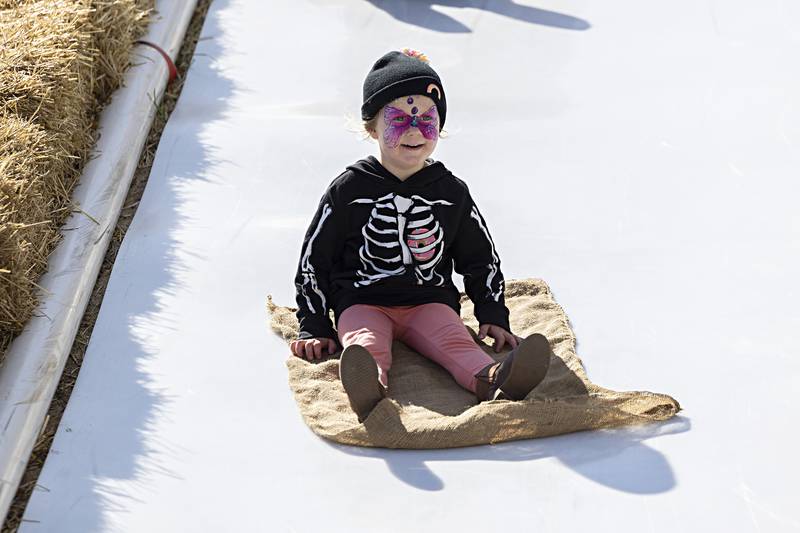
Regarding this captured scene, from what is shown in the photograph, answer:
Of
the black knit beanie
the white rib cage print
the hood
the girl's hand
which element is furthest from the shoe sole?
the black knit beanie

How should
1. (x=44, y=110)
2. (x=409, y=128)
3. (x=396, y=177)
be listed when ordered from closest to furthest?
(x=409, y=128) < (x=396, y=177) < (x=44, y=110)

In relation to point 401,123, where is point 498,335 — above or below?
below

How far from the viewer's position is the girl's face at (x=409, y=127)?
326 cm

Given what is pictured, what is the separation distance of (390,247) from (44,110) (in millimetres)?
1444

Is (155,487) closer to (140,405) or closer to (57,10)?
(140,405)

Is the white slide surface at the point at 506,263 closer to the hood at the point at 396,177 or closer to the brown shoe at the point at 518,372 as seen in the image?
the brown shoe at the point at 518,372

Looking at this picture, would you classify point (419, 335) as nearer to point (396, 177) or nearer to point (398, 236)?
point (398, 236)

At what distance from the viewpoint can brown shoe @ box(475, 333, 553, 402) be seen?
298 cm

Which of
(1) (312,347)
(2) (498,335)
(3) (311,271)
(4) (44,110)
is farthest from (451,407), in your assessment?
(4) (44,110)

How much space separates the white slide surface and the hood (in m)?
0.55

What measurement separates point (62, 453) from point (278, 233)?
1.22 m

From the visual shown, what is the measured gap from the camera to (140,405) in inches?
126

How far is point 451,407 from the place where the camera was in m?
3.15

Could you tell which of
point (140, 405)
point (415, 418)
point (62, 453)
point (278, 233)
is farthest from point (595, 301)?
point (62, 453)
